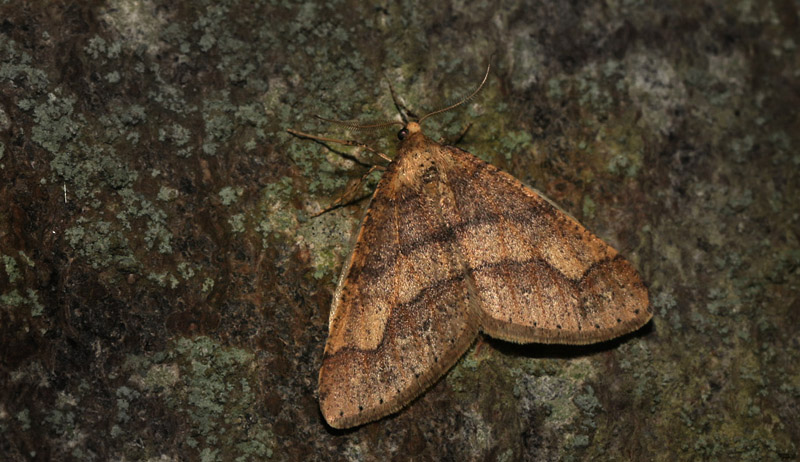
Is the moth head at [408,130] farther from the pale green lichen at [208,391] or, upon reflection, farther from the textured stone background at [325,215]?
the pale green lichen at [208,391]

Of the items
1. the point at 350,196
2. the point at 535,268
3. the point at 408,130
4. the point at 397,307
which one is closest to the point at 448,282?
the point at 397,307

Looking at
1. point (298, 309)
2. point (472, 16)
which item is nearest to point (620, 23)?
point (472, 16)

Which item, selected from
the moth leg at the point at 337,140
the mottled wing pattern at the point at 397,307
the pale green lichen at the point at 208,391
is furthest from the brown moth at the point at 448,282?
the pale green lichen at the point at 208,391

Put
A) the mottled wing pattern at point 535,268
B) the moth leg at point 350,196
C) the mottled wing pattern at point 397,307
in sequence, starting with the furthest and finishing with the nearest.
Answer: the moth leg at point 350,196
the mottled wing pattern at point 535,268
the mottled wing pattern at point 397,307

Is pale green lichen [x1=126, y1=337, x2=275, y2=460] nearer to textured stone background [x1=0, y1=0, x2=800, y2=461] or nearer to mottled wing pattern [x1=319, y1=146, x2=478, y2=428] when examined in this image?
textured stone background [x1=0, y1=0, x2=800, y2=461]

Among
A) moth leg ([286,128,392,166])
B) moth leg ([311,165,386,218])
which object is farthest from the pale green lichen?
moth leg ([286,128,392,166])

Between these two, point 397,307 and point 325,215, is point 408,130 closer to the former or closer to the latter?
point 325,215

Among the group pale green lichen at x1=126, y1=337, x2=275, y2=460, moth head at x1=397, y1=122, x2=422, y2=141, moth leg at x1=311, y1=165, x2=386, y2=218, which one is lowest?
pale green lichen at x1=126, y1=337, x2=275, y2=460
